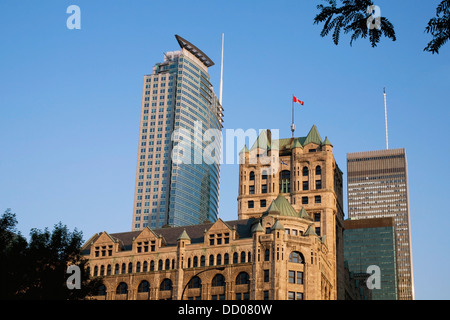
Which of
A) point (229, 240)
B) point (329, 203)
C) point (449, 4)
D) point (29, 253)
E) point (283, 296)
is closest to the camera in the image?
point (449, 4)

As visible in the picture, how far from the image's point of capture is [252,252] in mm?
106375

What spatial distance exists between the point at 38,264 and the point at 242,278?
131 ft

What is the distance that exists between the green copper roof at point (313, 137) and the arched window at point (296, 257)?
36087 millimetres

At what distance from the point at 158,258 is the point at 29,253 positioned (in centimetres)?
4120

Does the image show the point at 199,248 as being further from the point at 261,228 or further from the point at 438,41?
the point at 438,41

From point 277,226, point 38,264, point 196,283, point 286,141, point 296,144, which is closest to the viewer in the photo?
point 38,264

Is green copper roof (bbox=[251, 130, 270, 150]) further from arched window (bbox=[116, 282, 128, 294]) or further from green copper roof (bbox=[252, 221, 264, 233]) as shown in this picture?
arched window (bbox=[116, 282, 128, 294])

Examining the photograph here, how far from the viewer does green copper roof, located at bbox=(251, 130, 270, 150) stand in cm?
14138

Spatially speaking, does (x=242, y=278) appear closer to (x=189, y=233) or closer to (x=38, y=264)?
(x=189, y=233)

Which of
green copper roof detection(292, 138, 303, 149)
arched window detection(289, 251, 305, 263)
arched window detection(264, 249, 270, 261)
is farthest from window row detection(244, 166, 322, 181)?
arched window detection(264, 249, 270, 261)

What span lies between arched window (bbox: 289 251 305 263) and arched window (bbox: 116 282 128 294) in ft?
93.2

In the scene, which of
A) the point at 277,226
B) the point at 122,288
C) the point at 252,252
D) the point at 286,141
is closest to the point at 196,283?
the point at 252,252
